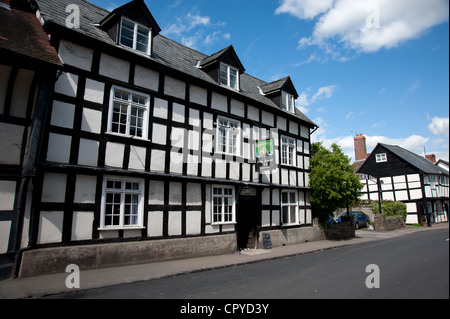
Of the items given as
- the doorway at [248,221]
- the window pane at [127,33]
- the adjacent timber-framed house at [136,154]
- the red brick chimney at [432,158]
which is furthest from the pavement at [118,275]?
the red brick chimney at [432,158]

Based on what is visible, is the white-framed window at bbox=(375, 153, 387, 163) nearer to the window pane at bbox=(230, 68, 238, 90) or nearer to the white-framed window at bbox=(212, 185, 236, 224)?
the window pane at bbox=(230, 68, 238, 90)

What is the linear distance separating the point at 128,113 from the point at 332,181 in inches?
467

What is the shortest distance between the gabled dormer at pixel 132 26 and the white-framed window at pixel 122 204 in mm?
5055

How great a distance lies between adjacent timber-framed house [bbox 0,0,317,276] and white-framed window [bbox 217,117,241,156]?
6 cm

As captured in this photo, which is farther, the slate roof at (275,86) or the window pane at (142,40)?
the slate roof at (275,86)

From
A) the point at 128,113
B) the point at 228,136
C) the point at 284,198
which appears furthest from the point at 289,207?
the point at 128,113

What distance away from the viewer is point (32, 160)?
7.31 m

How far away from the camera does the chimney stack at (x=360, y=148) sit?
39.1 m

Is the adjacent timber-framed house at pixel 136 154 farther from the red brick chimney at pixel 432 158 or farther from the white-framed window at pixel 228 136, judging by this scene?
the red brick chimney at pixel 432 158

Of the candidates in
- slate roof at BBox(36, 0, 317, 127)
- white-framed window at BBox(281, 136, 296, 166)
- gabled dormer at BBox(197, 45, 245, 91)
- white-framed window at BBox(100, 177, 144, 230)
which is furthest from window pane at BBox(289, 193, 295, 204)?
white-framed window at BBox(100, 177, 144, 230)

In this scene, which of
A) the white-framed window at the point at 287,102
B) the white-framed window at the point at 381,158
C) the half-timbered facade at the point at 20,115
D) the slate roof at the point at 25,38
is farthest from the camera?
the white-framed window at the point at 381,158

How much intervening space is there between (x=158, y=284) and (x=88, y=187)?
12.6ft
